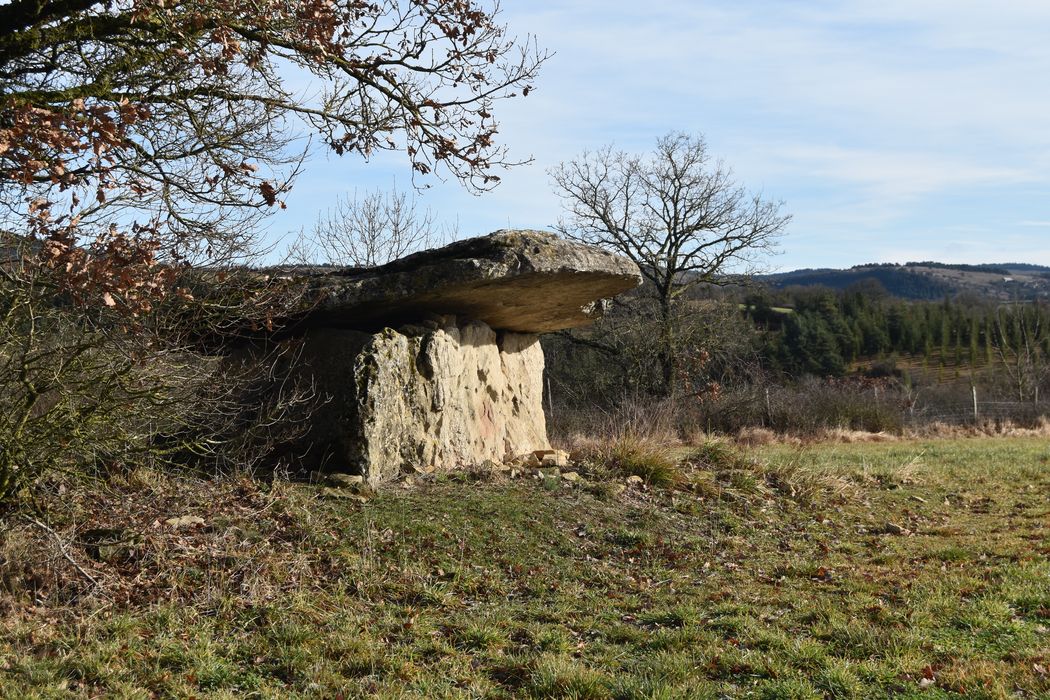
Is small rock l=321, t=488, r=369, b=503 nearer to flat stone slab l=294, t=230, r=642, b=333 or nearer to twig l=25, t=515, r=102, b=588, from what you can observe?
flat stone slab l=294, t=230, r=642, b=333

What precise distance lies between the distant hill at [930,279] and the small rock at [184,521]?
92212mm

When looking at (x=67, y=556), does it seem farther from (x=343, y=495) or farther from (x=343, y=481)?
(x=343, y=481)

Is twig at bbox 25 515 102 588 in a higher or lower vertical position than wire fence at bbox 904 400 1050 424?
higher

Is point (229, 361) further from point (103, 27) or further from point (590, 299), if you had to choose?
point (590, 299)

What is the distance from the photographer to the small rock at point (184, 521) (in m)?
7.05

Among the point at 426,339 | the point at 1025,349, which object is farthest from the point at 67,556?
the point at 1025,349

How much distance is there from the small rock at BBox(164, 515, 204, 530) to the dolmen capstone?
175 centimetres

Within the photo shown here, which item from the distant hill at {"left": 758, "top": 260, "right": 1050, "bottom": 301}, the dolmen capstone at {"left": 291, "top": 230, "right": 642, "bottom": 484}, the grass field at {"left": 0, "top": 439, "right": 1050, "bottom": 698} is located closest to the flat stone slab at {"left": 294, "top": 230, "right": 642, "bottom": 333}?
the dolmen capstone at {"left": 291, "top": 230, "right": 642, "bottom": 484}

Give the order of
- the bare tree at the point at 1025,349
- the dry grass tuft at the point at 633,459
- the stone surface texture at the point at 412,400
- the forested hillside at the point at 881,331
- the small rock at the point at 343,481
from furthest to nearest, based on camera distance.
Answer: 1. the forested hillside at the point at 881,331
2. the bare tree at the point at 1025,349
3. the dry grass tuft at the point at 633,459
4. the stone surface texture at the point at 412,400
5. the small rock at the point at 343,481

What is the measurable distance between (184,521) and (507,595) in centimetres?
274

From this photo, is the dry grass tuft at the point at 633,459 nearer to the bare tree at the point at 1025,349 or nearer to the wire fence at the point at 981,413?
the wire fence at the point at 981,413

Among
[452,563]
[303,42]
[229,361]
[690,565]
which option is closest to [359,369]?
[229,361]

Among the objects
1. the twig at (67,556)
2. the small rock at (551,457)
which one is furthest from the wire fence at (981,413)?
the twig at (67,556)

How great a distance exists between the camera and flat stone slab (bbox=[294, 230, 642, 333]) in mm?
9383
